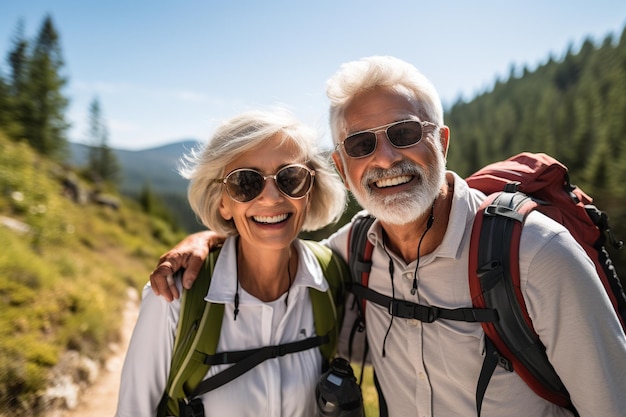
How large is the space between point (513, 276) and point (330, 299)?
3.69 feet

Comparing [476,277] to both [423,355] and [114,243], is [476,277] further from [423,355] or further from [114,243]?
[114,243]

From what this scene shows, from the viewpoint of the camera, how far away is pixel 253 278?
239cm

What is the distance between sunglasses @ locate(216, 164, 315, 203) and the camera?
7.30ft

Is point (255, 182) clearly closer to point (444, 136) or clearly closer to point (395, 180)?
point (395, 180)

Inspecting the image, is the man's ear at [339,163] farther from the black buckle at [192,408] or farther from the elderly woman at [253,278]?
the black buckle at [192,408]

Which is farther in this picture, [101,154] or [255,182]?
[101,154]

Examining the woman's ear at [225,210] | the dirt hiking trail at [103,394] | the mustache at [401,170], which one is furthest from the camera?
the dirt hiking trail at [103,394]

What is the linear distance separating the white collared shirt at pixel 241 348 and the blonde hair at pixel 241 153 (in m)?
0.40

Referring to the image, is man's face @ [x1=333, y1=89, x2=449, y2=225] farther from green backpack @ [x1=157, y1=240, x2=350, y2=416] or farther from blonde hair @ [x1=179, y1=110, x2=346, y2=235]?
green backpack @ [x1=157, y1=240, x2=350, y2=416]

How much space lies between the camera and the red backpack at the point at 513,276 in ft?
5.71

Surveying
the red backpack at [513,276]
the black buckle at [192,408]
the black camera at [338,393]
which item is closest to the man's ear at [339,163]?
the red backpack at [513,276]

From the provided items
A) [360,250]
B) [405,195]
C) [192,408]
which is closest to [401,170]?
[405,195]

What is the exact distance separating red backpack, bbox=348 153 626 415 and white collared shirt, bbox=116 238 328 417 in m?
0.63

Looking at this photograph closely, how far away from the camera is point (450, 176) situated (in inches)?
94.3
